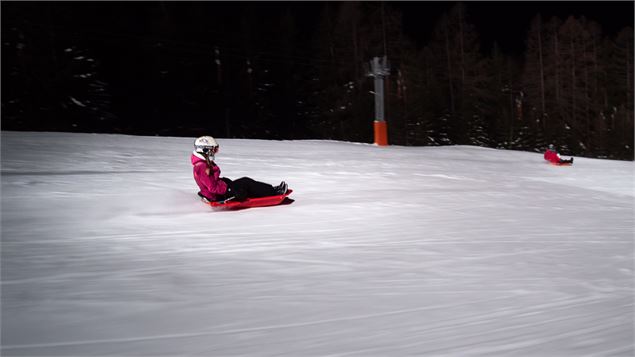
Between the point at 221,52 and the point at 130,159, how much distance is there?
90.1 feet

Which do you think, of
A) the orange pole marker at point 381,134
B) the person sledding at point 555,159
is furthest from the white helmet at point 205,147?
the orange pole marker at point 381,134

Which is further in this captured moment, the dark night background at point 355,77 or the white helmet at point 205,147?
the dark night background at point 355,77

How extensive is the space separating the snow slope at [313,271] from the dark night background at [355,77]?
26.4 m

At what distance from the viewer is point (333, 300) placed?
3.15 metres

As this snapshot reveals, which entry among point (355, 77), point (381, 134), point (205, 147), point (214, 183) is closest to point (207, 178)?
point (214, 183)

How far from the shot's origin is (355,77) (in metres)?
36.7

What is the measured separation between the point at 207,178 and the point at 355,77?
32038 mm

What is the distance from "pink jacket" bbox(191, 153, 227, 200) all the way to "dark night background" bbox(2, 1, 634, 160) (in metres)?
27.4

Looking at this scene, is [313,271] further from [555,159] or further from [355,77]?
[355,77]

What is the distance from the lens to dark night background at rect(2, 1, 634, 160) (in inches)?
1303

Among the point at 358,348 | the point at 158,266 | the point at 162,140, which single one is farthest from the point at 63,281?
the point at 162,140

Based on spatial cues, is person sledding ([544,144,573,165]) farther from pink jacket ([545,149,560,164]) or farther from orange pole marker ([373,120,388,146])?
orange pole marker ([373,120,388,146])

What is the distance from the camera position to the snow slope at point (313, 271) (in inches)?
105

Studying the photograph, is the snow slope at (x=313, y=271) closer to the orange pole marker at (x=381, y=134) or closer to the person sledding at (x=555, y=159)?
the person sledding at (x=555, y=159)
